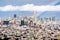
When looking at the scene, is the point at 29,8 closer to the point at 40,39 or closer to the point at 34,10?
the point at 34,10

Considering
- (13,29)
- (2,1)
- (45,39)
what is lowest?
(45,39)

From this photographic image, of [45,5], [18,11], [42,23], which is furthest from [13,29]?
[45,5]

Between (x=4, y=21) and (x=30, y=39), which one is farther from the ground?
(x=4, y=21)

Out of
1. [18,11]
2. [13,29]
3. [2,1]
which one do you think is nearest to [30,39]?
[13,29]

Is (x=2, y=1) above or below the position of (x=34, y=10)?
above

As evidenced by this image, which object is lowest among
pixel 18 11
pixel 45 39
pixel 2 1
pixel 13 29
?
pixel 45 39

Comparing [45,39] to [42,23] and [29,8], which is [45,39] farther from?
[29,8]

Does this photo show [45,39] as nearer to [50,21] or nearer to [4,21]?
[50,21]

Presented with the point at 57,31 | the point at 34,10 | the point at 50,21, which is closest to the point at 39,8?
the point at 34,10
